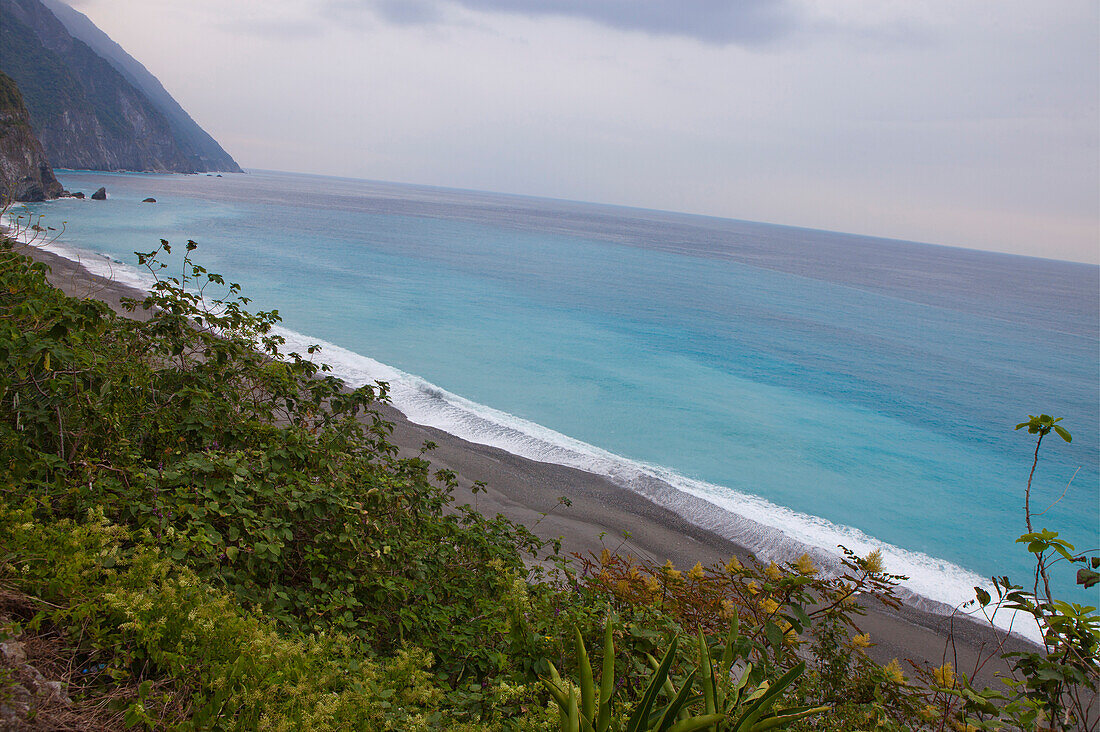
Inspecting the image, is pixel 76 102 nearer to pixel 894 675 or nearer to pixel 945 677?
pixel 894 675

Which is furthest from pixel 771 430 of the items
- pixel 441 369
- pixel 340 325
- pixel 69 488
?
pixel 69 488

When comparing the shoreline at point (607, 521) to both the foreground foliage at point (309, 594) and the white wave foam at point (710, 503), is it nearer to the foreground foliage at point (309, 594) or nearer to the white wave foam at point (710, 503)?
the white wave foam at point (710, 503)

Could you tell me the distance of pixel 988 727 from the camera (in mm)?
2635

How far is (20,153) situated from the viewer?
51.8 m

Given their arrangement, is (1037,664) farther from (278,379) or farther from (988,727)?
(278,379)

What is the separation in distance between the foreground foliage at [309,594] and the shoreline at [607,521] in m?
5.16

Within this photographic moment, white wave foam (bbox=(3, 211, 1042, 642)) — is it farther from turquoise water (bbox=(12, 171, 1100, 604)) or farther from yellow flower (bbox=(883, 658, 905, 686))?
yellow flower (bbox=(883, 658, 905, 686))

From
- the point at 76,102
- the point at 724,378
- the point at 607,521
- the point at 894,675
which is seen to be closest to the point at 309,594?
the point at 894,675

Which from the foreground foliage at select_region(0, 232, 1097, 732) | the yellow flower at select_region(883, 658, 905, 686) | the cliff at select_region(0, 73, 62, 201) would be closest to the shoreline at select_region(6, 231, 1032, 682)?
the foreground foliage at select_region(0, 232, 1097, 732)

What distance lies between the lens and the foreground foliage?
2432mm

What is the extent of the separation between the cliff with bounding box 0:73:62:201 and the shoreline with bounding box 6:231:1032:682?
53640 mm

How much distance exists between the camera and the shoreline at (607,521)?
9.79 meters

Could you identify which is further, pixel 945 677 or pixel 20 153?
pixel 20 153

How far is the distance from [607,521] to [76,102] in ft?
457
